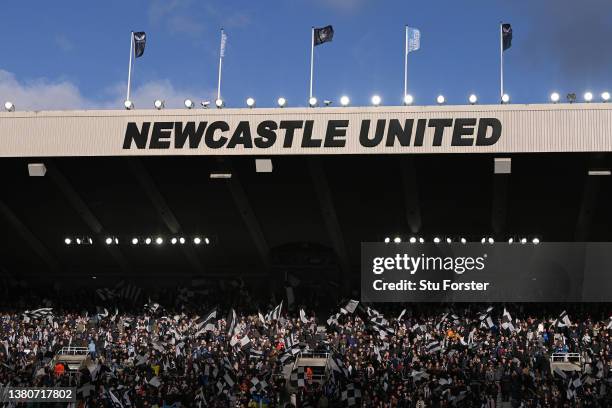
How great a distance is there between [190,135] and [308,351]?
10267 millimetres

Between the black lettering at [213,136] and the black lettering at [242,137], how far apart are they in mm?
353

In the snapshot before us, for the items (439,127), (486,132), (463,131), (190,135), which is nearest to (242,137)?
(190,135)

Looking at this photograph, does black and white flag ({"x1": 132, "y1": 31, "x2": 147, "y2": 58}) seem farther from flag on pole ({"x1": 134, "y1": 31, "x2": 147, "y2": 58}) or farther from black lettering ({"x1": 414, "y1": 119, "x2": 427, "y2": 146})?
black lettering ({"x1": 414, "y1": 119, "x2": 427, "y2": 146})

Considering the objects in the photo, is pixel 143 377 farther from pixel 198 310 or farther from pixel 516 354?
pixel 516 354

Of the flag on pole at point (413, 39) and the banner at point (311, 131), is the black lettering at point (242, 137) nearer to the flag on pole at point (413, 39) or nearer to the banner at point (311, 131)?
the banner at point (311, 131)

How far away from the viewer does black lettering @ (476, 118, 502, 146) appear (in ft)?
114

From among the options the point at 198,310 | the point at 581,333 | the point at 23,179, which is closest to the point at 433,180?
the point at 581,333

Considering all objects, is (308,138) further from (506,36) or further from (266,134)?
(506,36)

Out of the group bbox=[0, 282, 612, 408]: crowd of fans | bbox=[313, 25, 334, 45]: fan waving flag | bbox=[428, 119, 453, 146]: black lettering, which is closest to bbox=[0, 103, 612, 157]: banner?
bbox=[428, 119, 453, 146]: black lettering

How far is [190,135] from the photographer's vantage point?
3638cm

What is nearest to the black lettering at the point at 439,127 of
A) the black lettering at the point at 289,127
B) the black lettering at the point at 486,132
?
the black lettering at the point at 486,132

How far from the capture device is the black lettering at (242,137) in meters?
36.0

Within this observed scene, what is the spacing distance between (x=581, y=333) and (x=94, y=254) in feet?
81.0

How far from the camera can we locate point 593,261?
38438 millimetres
